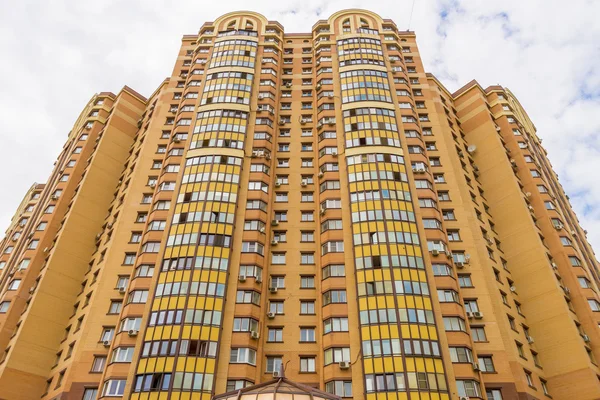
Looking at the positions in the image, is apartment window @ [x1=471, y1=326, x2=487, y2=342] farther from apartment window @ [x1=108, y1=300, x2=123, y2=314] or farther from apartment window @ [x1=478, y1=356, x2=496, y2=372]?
apartment window @ [x1=108, y1=300, x2=123, y2=314]

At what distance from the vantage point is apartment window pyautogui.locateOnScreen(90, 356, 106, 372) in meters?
36.4

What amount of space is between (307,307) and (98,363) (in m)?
16.5

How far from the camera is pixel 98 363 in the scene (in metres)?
36.8

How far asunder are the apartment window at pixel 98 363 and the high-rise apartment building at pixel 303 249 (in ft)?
0.37

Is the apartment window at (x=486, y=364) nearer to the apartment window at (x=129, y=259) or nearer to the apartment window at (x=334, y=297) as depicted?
the apartment window at (x=334, y=297)

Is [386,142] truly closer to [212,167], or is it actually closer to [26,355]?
[212,167]

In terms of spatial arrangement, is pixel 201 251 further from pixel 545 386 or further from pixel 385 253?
pixel 545 386

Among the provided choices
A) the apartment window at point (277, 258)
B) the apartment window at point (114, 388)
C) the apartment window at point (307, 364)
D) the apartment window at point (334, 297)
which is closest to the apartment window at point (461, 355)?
the apartment window at point (334, 297)

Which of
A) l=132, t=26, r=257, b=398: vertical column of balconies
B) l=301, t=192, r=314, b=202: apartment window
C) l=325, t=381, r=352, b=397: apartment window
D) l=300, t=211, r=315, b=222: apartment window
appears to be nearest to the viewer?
l=325, t=381, r=352, b=397: apartment window

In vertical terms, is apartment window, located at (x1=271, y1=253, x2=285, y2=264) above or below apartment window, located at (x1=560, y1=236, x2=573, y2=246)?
below

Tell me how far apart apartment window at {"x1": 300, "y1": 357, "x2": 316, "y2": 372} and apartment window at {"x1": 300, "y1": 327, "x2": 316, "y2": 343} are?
1424mm

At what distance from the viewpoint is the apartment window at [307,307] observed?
38.7 metres

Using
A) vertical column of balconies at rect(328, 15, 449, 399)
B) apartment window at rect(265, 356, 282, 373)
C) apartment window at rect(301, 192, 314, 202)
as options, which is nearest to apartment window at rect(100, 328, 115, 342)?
apartment window at rect(265, 356, 282, 373)

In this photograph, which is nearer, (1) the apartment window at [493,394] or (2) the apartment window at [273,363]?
(1) the apartment window at [493,394]
